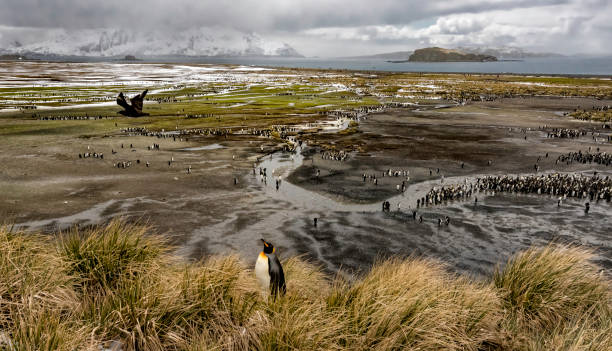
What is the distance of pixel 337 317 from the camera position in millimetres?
5293

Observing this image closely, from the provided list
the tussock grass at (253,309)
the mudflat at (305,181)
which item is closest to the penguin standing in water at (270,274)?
the tussock grass at (253,309)

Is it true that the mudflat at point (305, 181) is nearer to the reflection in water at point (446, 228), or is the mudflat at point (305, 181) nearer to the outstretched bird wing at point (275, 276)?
the reflection in water at point (446, 228)

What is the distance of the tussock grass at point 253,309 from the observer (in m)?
4.77

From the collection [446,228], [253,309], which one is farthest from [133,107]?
[253,309]

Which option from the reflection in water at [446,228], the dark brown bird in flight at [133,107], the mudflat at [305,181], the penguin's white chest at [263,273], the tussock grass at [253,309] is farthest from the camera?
the dark brown bird in flight at [133,107]

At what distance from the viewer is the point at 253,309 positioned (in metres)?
5.66

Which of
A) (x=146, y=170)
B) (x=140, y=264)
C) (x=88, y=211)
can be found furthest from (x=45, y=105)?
(x=140, y=264)

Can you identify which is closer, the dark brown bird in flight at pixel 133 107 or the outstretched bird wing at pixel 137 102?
the dark brown bird in flight at pixel 133 107

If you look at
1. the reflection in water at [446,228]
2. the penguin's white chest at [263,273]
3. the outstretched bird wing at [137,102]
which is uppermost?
the outstretched bird wing at [137,102]

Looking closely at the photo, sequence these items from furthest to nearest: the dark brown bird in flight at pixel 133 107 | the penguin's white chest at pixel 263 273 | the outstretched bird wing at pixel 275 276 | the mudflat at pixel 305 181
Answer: the dark brown bird in flight at pixel 133 107 → the mudflat at pixel 305 181 → the penguin's white chest at pixel 263 273 → the outstretched bird wing at pixel 275 276

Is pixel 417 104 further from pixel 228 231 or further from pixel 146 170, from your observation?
pixel 228 231

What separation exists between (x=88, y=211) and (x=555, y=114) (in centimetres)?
7337

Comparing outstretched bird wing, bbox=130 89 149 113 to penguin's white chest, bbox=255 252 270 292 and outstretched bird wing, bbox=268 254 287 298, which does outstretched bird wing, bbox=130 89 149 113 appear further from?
outstretched bird wing, bbox=268 254 287 298

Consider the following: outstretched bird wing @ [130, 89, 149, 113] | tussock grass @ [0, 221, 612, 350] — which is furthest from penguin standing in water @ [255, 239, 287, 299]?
outstretched bird wing @ [130, 89, 149, 113]
